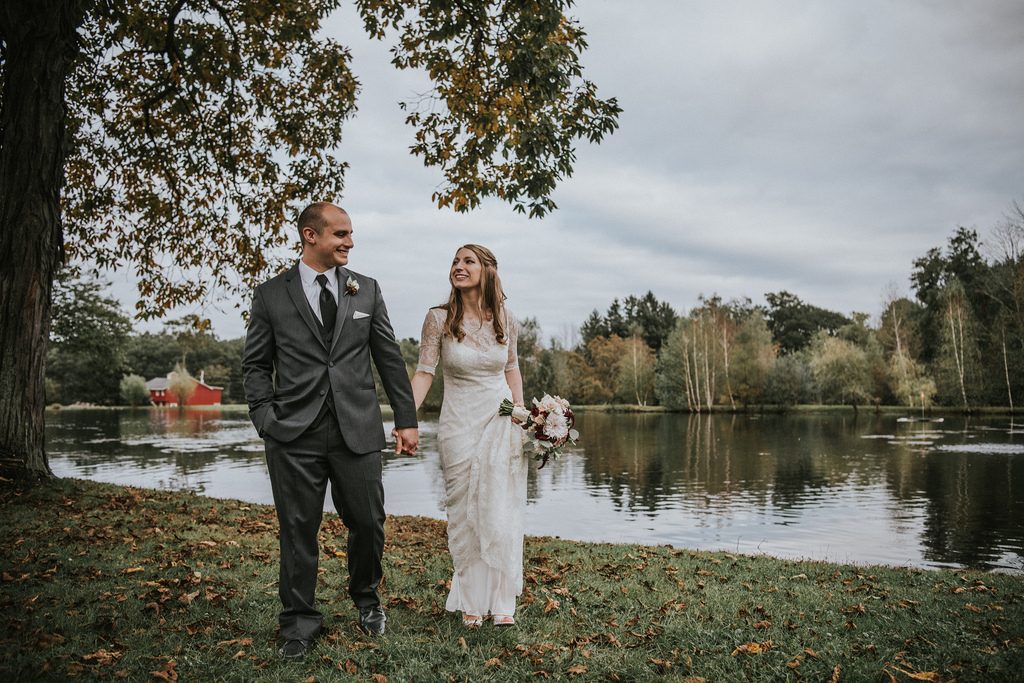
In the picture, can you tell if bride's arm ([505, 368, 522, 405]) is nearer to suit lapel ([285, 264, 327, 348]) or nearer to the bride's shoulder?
the bride's shoulder

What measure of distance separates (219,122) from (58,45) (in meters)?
4.73

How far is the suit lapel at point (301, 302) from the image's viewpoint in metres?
4.27

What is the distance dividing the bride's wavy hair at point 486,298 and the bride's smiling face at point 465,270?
0.03 metres

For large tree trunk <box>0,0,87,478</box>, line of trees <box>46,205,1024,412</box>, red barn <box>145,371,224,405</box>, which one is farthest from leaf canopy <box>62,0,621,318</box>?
red barn <box>145,371,224,405</box>

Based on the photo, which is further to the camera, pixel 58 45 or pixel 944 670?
pixel 58 45

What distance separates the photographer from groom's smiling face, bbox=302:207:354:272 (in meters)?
4.38

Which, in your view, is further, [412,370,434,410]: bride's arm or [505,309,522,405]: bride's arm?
[505,309,522,405]: bride's arm

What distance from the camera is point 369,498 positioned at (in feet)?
14.4

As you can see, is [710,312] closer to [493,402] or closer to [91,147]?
[91,147]

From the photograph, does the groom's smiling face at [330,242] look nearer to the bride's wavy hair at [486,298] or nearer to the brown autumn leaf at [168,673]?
the bride's wavy hair at [486,298]

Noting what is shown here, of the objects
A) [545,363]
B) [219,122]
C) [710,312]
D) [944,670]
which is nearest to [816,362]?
[710,312]

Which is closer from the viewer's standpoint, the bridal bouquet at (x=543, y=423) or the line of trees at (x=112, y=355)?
the bridal bouquet at (x=543, y=423)

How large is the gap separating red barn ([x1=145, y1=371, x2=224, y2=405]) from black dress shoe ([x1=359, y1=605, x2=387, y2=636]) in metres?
109

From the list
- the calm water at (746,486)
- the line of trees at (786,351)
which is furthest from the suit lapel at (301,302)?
the line of trees at (786,351)
